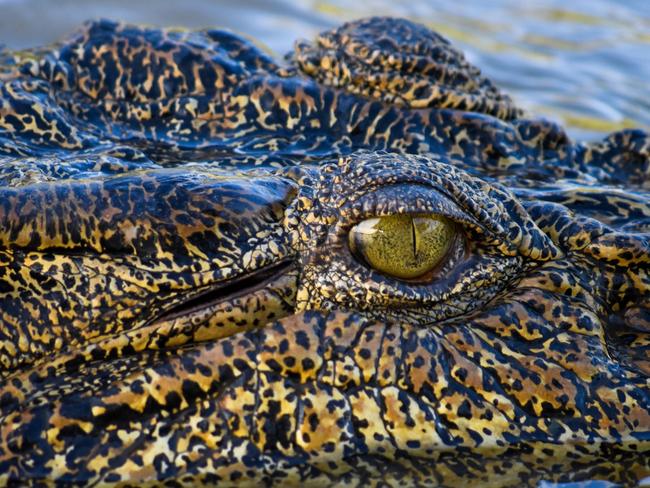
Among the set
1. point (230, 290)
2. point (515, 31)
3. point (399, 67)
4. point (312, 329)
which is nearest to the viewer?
point (312, 329)

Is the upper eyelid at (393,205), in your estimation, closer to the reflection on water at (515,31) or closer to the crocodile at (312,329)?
the crocodile at (312,329)

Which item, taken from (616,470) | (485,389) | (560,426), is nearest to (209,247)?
(485,389)

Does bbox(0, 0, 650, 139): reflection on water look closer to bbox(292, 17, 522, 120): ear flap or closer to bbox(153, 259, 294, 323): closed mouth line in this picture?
bbox(292, 17, 522, 120): ear flap

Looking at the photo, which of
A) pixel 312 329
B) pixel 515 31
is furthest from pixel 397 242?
pixel 515 31

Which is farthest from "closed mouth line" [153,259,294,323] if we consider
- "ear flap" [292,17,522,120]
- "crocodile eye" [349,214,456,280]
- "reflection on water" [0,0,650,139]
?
"reflection on water" [0,0,650,139]

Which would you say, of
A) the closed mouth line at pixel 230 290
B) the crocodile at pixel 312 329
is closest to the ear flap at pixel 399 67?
the crocodile at pixel 312 329

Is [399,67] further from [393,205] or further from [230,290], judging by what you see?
[230,290]

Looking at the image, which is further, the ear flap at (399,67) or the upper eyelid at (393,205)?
the ear flap at (399,67)

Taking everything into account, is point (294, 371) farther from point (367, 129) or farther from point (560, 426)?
point (367, 129)
